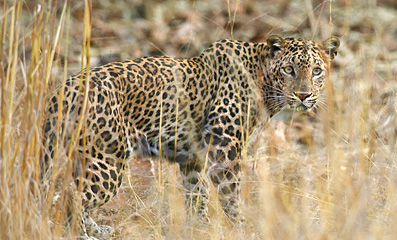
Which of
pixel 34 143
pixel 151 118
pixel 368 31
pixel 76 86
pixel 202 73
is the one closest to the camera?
pixel 34 143

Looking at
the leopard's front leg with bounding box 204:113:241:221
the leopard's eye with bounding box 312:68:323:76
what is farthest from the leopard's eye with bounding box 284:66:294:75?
the leopard's front leg with bounding box 204:113:241:221

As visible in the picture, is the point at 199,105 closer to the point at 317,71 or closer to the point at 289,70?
the point at 289,70

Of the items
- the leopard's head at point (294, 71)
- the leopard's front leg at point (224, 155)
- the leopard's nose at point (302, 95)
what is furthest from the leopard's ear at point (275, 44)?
the leopard's front leg at point (224, 155)

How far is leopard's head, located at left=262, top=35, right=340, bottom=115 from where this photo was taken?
213 inches

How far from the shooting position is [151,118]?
17.0ft

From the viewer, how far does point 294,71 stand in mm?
5512

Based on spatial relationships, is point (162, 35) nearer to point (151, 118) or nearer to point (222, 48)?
point (222, 48)

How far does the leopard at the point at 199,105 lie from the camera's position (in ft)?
15.7

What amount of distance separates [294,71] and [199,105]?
0.86m

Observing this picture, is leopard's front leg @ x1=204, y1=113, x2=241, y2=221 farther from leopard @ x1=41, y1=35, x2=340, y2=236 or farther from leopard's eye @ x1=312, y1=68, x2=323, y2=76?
leopard's eye @ x1=312, y1=68, x2=323, y2=76

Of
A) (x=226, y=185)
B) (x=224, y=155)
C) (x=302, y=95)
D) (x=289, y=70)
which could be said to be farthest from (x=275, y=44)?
(x=226, y=185)

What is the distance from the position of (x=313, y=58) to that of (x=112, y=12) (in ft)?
16.3

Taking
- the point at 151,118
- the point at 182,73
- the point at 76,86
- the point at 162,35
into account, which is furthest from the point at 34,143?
the point at 162,35

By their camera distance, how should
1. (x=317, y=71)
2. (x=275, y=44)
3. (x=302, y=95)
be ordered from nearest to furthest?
1. (x=302, y=95)
2. (x=317, y=71)
3. (x=275, y=44)
